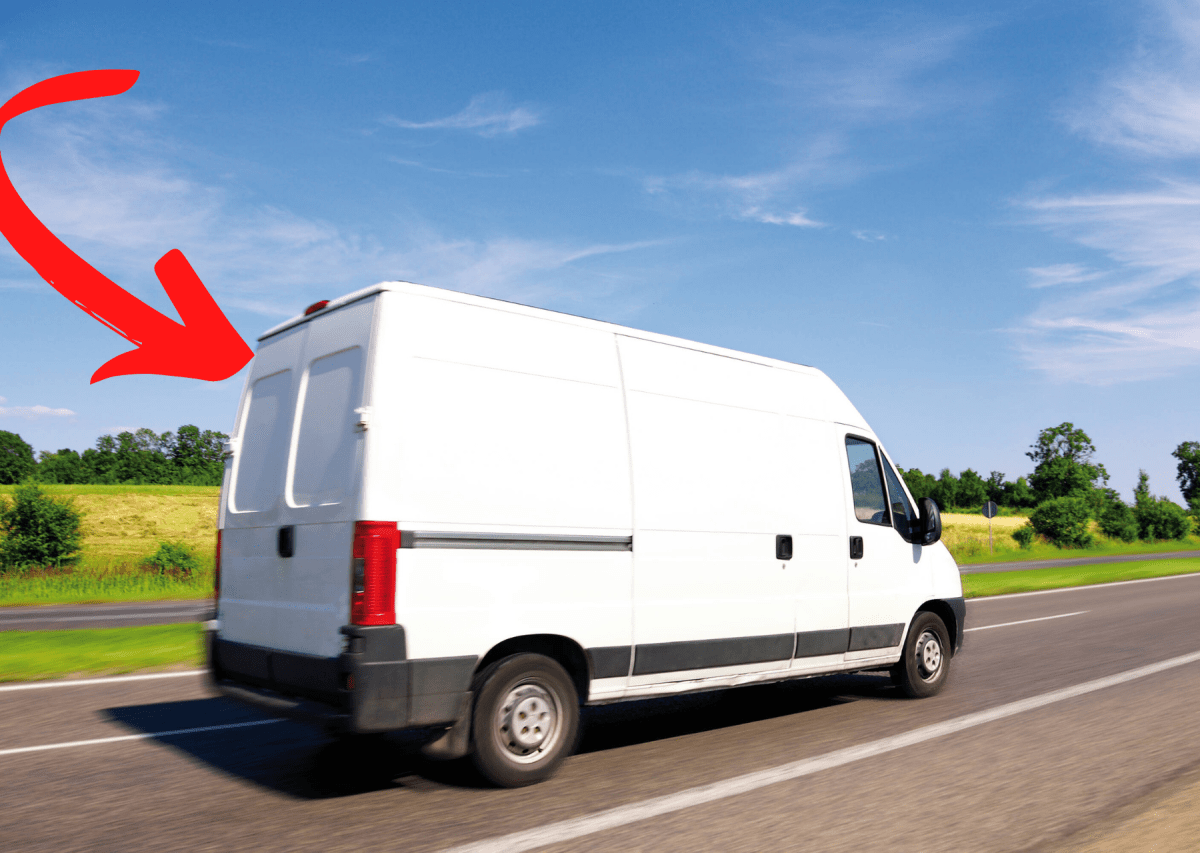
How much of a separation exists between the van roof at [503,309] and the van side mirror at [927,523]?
2070mm

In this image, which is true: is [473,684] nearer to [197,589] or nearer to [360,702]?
[360,702]

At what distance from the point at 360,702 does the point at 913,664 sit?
5.10m

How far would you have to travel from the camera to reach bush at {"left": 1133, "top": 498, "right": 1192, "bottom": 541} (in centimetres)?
6881

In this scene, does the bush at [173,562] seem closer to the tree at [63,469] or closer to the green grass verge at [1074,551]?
the green grass verge at [1074,551]

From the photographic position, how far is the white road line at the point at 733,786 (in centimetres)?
415

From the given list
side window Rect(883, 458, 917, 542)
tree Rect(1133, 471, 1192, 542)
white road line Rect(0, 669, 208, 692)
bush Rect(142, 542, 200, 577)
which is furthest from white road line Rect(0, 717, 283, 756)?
tree Rect(1133, 471, 1192, 542)

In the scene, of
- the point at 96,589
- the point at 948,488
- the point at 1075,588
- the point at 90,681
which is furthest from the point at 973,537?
the point at 948,488

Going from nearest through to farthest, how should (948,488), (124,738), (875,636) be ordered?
1. (124,738)
2. (875,636)
3. (948,488)

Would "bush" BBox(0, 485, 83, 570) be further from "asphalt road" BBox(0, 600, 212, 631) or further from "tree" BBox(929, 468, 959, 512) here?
"tree" BBox(929, 468, 959, 512)

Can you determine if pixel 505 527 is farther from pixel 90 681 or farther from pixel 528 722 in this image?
pixel 90 681

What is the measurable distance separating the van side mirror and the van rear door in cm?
507

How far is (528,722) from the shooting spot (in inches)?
203

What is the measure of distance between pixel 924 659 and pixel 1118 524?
67.9m

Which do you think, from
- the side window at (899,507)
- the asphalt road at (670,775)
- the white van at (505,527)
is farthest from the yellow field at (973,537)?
the white van at (505,527)
